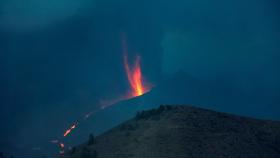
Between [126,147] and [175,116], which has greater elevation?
[175,116]

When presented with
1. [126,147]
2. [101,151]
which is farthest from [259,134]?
[101,151]

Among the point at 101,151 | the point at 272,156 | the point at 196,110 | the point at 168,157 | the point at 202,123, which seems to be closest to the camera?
the point at 168,157

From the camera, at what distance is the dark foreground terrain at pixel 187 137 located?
2275 inches

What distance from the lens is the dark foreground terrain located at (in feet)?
190

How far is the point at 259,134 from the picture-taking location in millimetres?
68125

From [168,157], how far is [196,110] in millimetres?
25947

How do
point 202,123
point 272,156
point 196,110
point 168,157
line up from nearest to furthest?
point 168,157
point 272,156
point 202,123
point 196,110

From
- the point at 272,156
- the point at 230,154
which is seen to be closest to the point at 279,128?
the point at 272,156

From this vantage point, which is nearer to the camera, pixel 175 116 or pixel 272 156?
pixel 272 156

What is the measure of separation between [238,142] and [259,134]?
27.3ft

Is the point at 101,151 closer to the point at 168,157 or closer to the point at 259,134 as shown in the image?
the point at 168,157

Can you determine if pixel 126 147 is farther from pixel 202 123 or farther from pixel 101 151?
pixel 202 123

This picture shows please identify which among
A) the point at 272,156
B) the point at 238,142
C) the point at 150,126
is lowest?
the point at 272,156

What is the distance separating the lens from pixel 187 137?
6234 centimetres
